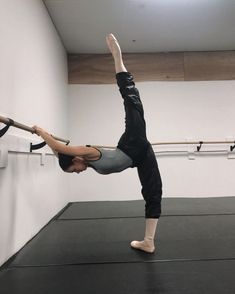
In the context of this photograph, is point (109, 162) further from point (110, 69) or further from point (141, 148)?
point (110, 69)

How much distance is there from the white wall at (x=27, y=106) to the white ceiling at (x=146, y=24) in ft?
1.03

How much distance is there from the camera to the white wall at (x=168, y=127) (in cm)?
446

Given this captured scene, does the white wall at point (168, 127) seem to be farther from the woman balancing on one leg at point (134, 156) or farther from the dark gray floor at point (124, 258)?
the woman balancing on one leg at point (134, 156)

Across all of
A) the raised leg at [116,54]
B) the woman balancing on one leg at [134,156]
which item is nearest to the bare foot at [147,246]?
the woman balancing on one leg at [134,156]

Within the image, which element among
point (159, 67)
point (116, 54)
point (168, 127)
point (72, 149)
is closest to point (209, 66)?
point (159, 67)

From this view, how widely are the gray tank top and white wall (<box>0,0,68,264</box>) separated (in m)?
0.58

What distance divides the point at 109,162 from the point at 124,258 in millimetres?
614

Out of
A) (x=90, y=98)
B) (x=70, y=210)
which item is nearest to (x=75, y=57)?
(x=90, y=98)

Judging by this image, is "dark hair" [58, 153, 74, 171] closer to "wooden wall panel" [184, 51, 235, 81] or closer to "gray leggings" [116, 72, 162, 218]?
"gray leggings" [116, 72, 162, 218]

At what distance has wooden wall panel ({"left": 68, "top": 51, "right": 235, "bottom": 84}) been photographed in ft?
14.8

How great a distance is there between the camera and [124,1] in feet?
10.0

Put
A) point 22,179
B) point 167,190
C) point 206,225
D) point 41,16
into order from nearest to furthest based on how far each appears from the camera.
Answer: point 22,179
point 206,225
point 41,16
point 167,190

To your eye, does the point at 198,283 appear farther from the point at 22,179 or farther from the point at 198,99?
the point at 198,99

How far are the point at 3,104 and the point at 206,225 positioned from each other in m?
1.93
